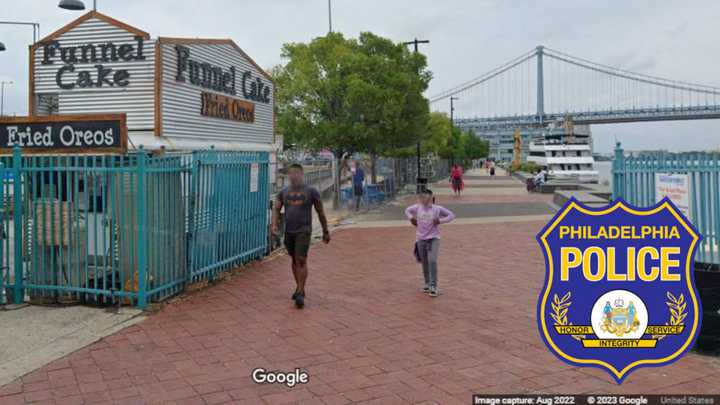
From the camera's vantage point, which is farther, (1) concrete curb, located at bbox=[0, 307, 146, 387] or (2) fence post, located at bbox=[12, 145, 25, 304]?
(2) fence post, located at bbox=[12, 145, 25, 304]

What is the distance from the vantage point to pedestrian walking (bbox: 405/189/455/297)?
291 inches

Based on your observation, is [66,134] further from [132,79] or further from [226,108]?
[226,108]

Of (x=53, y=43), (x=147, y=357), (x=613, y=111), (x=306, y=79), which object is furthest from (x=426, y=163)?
(x=613, y=111)

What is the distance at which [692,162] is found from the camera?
243 inches

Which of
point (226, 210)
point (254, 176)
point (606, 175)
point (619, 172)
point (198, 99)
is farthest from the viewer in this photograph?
point (606, 175)

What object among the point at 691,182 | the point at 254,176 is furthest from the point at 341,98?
the point at 691,182

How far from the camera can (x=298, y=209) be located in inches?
271

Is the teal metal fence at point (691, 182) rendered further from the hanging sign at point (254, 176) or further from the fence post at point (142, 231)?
the hanging sign at point (254, 176)

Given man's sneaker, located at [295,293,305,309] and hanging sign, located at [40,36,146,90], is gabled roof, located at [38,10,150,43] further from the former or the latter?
man's sneaker, located at [295,293,305,309]

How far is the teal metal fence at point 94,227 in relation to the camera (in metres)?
6.65

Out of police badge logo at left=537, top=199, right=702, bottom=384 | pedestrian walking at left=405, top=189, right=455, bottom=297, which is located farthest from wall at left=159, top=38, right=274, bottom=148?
police badge logo at left=537, top=199, right=702, bottom=384

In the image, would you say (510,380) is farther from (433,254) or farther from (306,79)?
(306,79)

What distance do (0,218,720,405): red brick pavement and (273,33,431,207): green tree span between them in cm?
1268

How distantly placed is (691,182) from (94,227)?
6.32 meters
